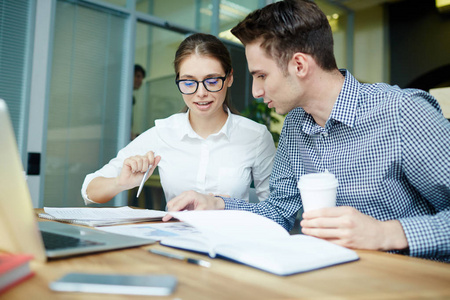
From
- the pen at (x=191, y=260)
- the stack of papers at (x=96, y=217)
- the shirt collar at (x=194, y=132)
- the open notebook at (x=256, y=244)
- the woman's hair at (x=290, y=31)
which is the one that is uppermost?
the woman's hair at (x=290, y=31)

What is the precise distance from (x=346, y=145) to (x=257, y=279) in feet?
2.34

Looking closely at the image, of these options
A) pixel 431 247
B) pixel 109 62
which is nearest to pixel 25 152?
pixel 109 62

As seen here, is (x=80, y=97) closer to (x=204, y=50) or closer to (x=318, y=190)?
(x=204, y=50)

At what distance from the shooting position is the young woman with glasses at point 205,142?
5.55ft

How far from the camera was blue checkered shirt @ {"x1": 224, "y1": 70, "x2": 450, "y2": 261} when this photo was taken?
0.97 meters

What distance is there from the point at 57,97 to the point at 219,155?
6.19 feet

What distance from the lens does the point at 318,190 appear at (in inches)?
31.3

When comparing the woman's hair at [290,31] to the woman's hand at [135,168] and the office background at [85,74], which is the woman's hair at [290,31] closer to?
the woman's hand at [135,168]

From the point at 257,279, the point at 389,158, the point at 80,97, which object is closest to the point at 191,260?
the point at 257,279

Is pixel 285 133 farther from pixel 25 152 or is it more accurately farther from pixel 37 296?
pixel 25 152

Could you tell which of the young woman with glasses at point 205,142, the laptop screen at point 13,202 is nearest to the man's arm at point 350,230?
the laptop screen at point 13,202

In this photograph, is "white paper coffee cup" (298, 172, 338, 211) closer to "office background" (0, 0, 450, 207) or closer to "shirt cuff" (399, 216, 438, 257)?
"shirt cuff" (399, 216, 438, 257)

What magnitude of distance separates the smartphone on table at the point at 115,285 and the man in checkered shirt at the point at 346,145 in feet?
1.40

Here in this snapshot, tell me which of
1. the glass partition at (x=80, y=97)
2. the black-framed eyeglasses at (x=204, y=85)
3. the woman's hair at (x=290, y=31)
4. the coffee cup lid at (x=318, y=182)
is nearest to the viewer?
the coffee cup lid at (x=318, y=182)
